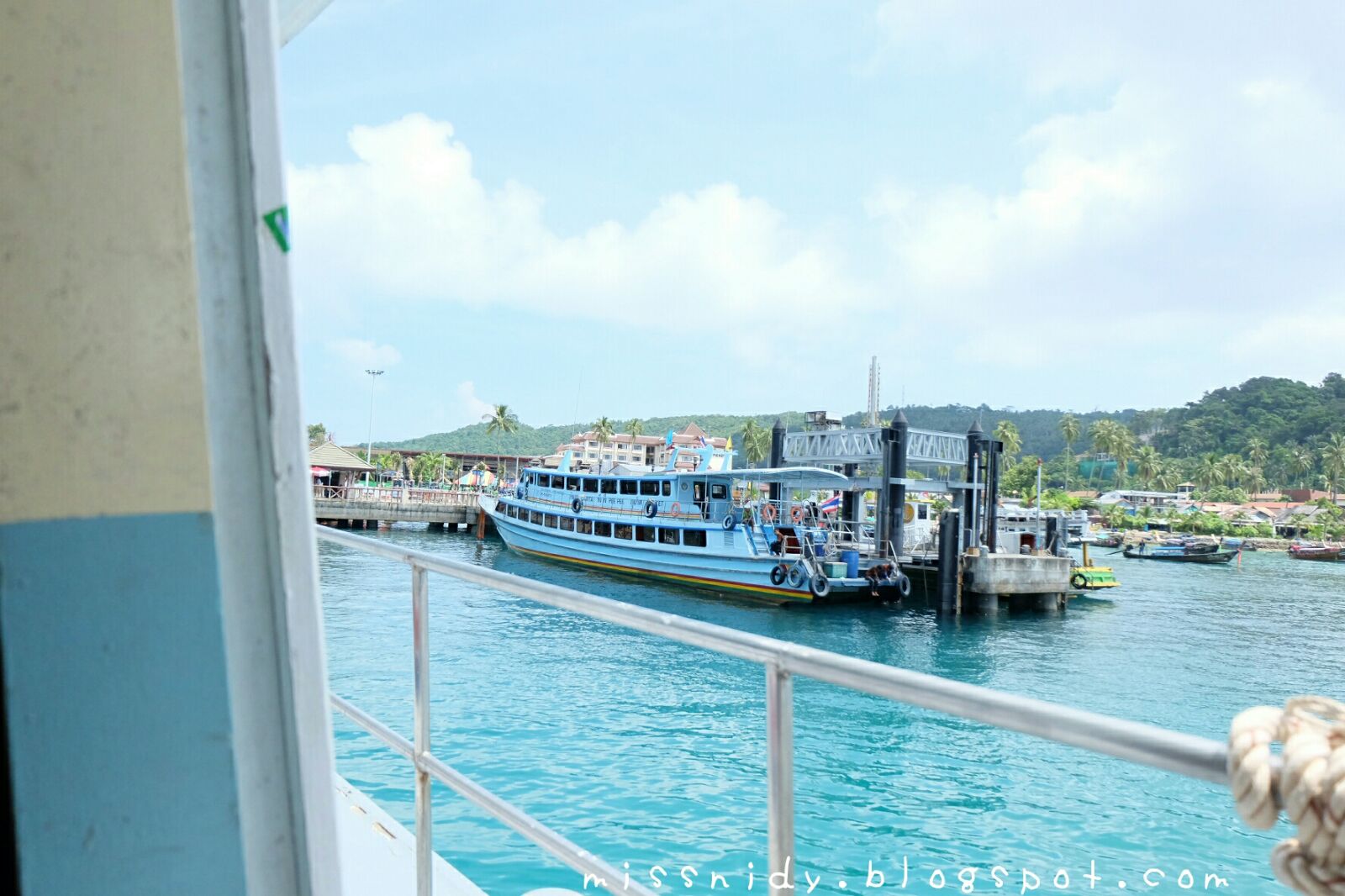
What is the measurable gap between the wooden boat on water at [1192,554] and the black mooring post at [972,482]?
31.4 m

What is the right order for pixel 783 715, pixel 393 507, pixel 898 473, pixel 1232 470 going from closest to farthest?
pixel 783 715 < pixel 898 473 < pixel 393 507 < pixel 1232 470

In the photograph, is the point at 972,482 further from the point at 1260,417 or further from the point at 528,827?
the point at 1260,417

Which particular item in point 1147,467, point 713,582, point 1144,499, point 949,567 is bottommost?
point 1144,499

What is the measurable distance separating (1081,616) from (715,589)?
11.2 meters

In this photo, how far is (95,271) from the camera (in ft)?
2.85

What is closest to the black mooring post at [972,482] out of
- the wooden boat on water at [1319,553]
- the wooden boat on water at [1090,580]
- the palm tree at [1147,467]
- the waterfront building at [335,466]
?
the wooden boat on water at [1090,580]

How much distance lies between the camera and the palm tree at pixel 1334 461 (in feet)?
288

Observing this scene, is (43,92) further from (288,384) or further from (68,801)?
(68,801)

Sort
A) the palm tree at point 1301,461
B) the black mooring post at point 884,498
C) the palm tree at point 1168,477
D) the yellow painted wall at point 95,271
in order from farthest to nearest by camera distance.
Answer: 1. the palm tree at point 1168,477
2. the palm tree at point 1301,461
3. the black mooring post at point 884,498
4. the yellow painted wall at point 95,271

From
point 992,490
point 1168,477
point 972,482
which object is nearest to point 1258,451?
point 1168,477

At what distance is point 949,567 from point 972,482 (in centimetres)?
419

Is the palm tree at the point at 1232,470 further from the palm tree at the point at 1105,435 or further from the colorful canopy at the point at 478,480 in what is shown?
the colorful canopy at the point at 478,480

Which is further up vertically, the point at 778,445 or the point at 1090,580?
the point at 778,445

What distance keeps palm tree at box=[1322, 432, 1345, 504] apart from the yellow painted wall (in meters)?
108
